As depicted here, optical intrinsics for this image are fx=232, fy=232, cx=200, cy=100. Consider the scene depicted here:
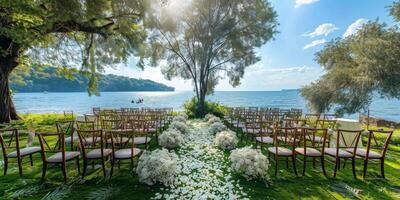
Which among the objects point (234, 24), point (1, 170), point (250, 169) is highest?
point (234, 24)

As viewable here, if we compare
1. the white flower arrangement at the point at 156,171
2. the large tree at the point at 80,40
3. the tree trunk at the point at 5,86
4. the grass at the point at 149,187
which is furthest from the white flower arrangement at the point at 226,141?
the tree trunk at the point at 5,86

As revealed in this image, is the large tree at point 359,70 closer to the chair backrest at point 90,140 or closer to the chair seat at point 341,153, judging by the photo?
the chair seat at point 341,153

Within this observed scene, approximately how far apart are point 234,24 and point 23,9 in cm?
1143

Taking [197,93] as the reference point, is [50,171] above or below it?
below

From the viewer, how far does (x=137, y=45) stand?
10367mm

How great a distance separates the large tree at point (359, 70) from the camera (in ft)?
37.2

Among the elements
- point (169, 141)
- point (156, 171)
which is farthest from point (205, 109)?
point (156, 171)

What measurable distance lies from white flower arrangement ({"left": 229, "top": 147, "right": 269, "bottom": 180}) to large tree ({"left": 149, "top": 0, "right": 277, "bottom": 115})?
10696 mm

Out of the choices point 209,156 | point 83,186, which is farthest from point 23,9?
point 209,156

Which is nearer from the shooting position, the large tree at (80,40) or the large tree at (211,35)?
the large tree at (80,40)

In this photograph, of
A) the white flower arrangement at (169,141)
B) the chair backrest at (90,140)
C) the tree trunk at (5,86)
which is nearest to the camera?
the chair backrest at (90,140)

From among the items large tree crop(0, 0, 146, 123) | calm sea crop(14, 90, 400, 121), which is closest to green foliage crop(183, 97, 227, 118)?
calm sea crop(14, 90, 400, 121)

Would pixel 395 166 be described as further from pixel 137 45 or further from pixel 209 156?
pixel 137 45

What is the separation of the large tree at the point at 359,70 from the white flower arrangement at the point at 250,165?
10.9 m
